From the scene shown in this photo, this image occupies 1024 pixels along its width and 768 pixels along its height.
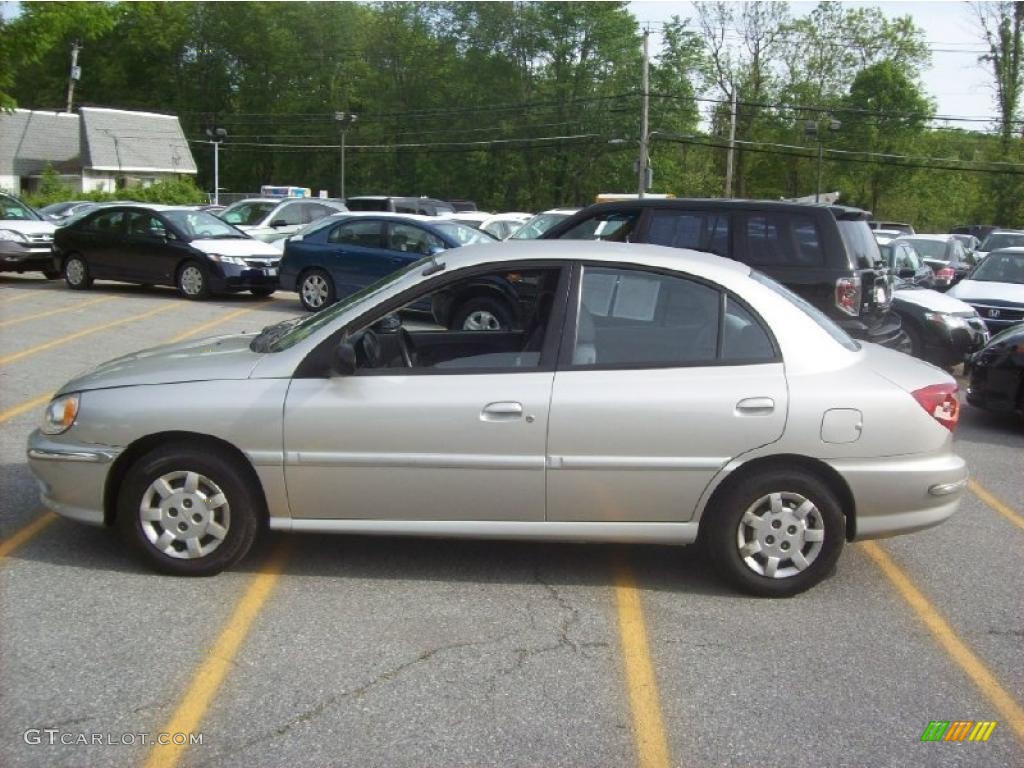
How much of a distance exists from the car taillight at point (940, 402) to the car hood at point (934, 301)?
24.8 feet

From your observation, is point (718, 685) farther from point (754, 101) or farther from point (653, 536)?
point (754, 101)

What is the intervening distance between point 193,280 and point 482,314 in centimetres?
917

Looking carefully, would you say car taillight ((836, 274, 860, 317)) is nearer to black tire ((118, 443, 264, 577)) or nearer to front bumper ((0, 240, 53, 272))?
black tire ((118, 443, 264, 577))

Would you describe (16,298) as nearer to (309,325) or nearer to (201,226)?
(201,226)

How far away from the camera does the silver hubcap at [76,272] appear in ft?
56.9

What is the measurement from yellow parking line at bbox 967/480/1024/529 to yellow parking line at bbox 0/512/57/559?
5.67 metres

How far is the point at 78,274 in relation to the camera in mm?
17344

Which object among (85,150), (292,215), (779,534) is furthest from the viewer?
(85,150)

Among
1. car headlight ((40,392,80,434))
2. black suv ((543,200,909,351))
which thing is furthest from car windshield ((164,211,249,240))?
car headlight ((40,392,80,434))

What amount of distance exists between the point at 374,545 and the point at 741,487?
6.38ft

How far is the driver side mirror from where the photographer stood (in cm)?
471

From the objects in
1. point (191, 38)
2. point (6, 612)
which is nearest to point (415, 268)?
point (6, 612)

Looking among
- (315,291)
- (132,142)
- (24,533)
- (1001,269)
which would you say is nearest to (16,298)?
(315,291)

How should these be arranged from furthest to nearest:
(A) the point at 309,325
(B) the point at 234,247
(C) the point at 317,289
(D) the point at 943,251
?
(D) the point at 943,251, (B) the point at 234,247, (C) the point at 317,289, (A) the point at 309,325
